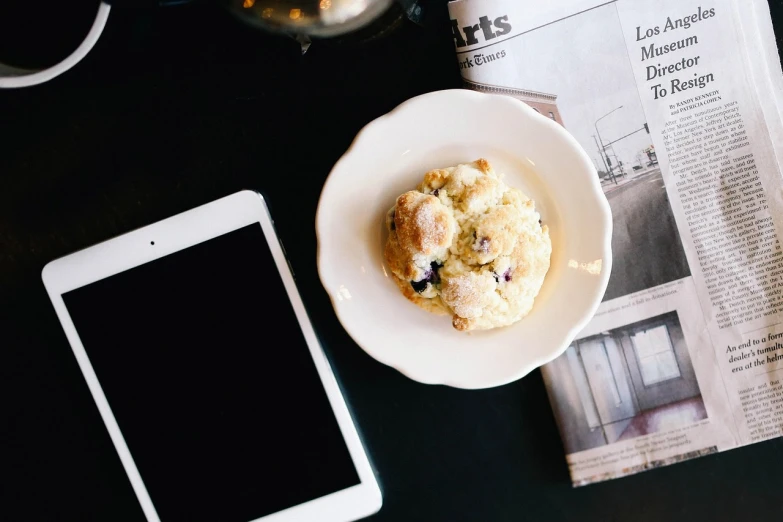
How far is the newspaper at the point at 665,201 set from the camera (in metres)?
0.76

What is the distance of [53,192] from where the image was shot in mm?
798

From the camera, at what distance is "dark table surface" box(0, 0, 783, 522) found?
770mm

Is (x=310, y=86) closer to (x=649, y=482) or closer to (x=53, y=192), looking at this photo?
(x=53, y=192)

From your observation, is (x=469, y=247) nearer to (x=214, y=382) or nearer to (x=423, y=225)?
(x=423, y=225)

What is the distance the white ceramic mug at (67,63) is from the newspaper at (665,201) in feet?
1.29

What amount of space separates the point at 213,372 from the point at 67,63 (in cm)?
39

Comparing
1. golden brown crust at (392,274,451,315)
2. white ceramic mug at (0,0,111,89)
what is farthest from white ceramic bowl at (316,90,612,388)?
white ceramic mug at (0,0,111,89)

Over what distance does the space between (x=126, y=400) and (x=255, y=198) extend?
1.04ft

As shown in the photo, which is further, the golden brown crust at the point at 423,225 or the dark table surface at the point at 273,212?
the dark table surface at the point at 273,212

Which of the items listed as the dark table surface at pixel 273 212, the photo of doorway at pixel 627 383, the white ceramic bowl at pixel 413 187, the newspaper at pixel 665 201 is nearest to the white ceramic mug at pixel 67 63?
the dark table surface at pixel 273 212

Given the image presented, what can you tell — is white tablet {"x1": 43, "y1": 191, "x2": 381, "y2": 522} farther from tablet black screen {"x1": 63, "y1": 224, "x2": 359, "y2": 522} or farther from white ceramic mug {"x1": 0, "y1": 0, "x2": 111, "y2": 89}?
white ceramic mug {"x1": 0, "y1": 0, "x2": 111, "y2": 89}

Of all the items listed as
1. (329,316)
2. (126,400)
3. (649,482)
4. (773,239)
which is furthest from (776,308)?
(126,400)

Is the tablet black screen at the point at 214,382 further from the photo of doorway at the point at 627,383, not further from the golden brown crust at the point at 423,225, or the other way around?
the photo of doorway at the point at 627,383

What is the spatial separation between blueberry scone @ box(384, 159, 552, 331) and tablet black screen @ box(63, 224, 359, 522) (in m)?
0.19
